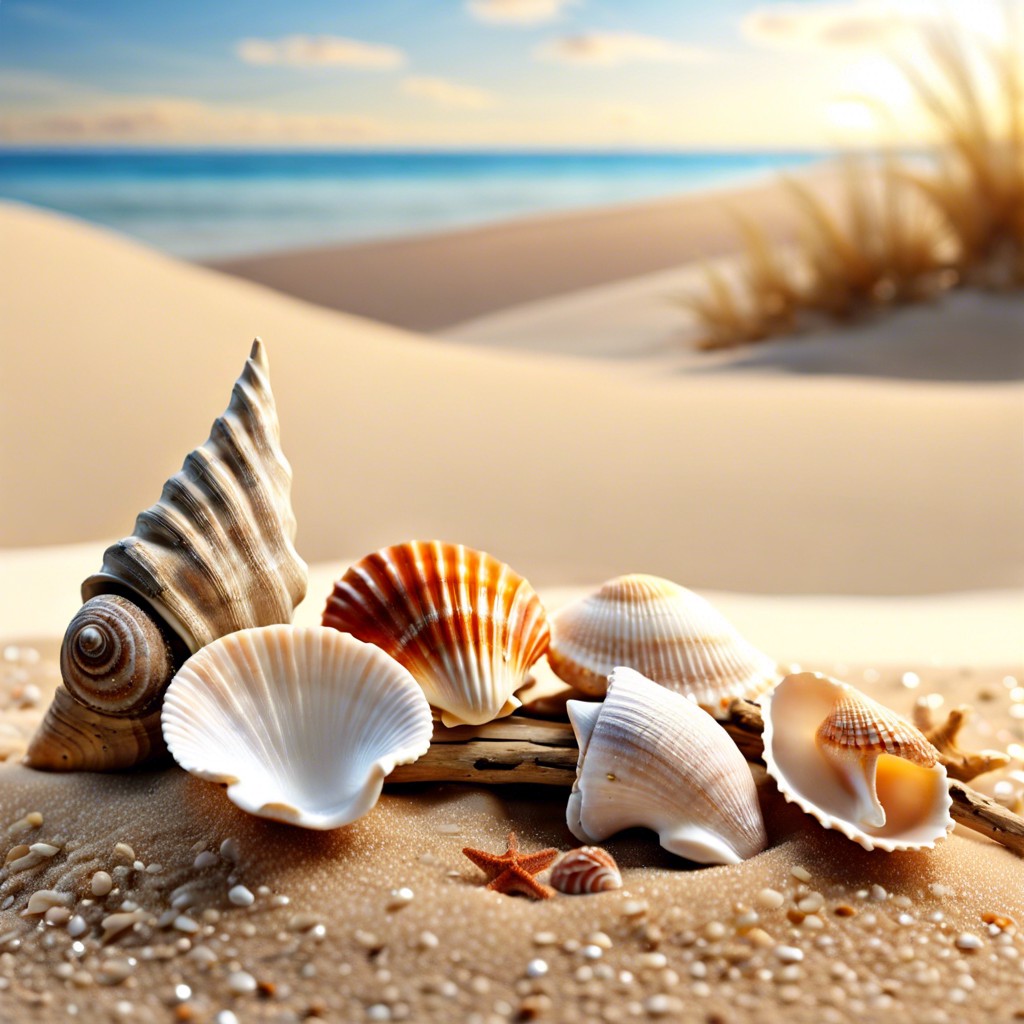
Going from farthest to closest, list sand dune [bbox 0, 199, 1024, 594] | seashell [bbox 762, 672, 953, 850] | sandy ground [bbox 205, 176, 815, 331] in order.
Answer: sandy ground [bbox 205, 176, 815, 331] < sand dune [bbox 0, 199, 1024, 594] < seashell [bbox 762, 672, 953, 850]

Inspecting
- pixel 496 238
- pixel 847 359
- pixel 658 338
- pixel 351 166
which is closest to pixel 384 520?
pixel 847 359

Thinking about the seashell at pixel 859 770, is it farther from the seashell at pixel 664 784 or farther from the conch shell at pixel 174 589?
the conch shell at pixel 174 589

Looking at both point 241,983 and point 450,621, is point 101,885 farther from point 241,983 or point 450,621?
point 450,621

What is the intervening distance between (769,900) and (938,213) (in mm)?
5761

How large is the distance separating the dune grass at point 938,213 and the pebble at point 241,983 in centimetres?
561

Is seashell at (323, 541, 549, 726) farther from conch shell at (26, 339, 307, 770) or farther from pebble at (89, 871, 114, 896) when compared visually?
pebble at (89, 871, 114, 896)

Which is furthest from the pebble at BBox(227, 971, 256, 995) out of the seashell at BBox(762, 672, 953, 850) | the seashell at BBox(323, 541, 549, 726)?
the seashell at BBox(762, 672, 953, 850)

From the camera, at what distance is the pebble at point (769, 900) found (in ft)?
4.24

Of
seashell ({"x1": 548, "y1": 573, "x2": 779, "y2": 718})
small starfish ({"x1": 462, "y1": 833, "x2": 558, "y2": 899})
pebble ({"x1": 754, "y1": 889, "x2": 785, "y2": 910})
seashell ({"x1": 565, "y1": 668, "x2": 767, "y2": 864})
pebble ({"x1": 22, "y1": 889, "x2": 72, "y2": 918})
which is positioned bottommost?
pebble ({"x1": 22, "y1": 889, "x2": 72, "y2": 918})

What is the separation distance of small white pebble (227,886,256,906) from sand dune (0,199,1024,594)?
198 centimetres

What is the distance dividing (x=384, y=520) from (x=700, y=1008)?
2.53 metres

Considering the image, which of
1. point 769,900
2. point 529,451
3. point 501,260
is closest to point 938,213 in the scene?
point 529,451

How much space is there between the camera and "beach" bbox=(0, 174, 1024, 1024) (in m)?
1.20

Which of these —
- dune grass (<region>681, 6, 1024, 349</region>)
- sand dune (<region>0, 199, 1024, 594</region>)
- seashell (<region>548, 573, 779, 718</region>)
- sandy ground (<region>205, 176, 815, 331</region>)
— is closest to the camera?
seashell (<region>548, 573, 779, 718</region>)
